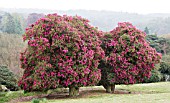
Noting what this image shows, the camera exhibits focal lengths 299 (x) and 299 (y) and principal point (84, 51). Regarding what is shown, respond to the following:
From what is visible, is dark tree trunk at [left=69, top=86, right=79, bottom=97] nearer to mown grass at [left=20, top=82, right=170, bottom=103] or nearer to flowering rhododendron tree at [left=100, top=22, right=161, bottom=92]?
mown grass at [left=20, top=82, right=170, bottom=103]

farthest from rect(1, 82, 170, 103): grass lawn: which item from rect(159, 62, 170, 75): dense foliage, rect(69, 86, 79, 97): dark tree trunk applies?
rect(159, 62, 170, 75): dense foliage

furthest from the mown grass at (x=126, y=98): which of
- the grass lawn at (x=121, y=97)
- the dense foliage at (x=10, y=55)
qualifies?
the dense foliage at (x=10, y=55)

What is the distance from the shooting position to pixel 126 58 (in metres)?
18.1

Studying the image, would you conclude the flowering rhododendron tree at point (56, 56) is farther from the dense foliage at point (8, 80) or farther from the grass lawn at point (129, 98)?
the dense foliage at point (8, 80)

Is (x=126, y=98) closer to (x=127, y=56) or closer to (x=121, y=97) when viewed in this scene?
(x=121, y=97)

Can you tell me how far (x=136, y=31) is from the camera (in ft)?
61.2

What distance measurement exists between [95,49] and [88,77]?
1.64m

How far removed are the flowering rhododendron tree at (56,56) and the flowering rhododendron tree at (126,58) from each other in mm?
1775

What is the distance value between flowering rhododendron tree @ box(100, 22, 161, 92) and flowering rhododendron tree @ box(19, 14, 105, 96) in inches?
69.9

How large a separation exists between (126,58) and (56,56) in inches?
181

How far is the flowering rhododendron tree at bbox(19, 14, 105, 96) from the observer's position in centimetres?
1567

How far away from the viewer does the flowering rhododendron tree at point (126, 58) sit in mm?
17938

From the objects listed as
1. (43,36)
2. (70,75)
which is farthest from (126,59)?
(43,36)

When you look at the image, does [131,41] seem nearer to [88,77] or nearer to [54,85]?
[88,77]
